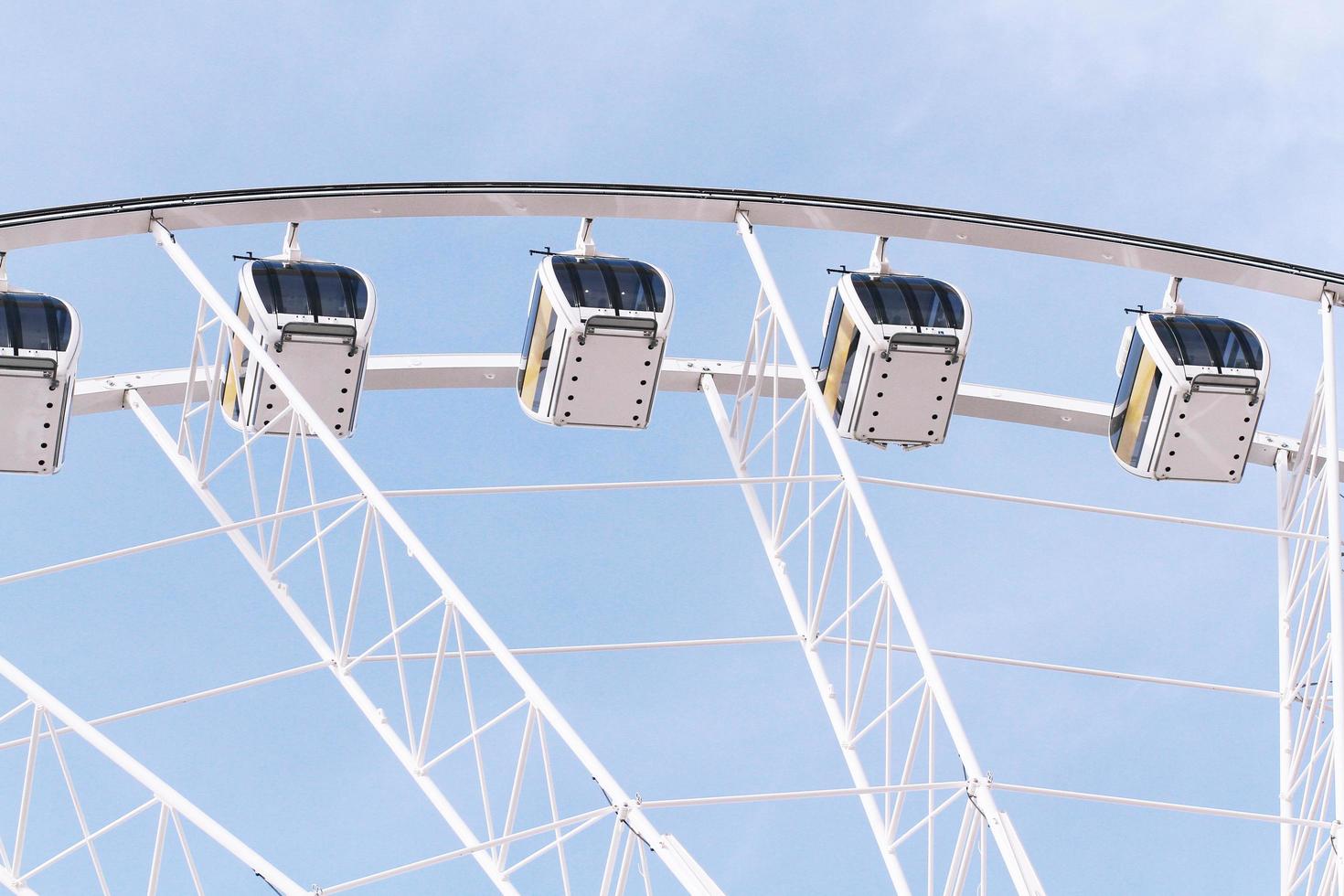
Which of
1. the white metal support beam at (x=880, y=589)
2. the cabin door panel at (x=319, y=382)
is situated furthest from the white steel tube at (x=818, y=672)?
the cabin door panel at (x=319, y=382)

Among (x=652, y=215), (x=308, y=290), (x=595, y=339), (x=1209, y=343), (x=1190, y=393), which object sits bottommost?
(x=308, y=290)

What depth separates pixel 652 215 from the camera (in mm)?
25172

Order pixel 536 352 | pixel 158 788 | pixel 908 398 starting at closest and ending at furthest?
pixel 158 788 → pixel 536 352 → pixel 908 398

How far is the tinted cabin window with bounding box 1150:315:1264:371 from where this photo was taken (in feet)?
86.8

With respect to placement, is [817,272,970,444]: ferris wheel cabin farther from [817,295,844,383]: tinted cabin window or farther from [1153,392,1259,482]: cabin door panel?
[1153,392,1259,482]: cabin door panel

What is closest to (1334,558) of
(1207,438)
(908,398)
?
(1207,438)

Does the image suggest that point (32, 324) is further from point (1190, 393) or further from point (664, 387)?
point (1190, 393)

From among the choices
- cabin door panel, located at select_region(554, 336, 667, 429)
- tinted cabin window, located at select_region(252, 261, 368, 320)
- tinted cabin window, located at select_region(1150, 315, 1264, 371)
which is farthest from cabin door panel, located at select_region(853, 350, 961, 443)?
tinted cabin window, located at select_region(252, 261, 368, 320)

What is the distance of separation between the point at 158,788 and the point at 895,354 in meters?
10.1

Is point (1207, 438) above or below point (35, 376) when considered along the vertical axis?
above

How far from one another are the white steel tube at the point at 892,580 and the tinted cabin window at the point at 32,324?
7.70 m

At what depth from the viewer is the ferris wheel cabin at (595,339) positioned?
2484 centimetres

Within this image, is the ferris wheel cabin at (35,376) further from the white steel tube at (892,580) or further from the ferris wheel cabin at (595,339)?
the white steel tube at (892,580)

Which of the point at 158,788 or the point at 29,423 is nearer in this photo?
the point at 158,788
